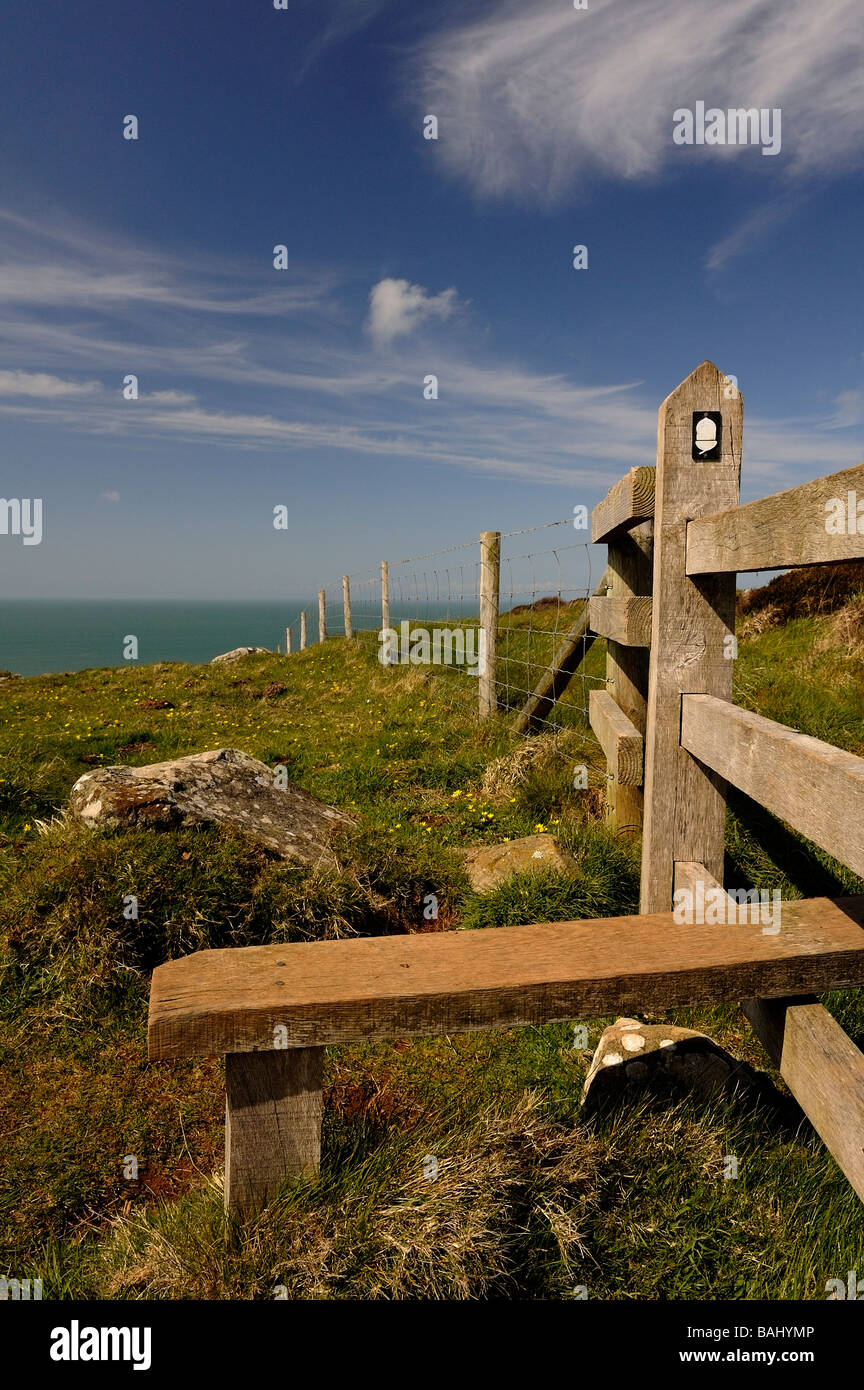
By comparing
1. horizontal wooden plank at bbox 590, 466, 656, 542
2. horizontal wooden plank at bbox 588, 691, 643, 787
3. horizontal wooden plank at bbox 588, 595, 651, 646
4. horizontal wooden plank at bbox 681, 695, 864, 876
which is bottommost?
horizontal wooden plank at bbox 588, 691, 643, 787

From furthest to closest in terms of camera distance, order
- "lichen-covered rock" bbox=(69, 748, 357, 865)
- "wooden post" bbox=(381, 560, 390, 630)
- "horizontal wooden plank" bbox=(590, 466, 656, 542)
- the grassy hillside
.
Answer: "wooden post" bbox=(381, 560, 390, 630) < "lichen-covered rock" bbox=(69, 748, 357, 865) < "horizontal wooden plank" bbox=(590, 466, 656, 542) < the grassy hillside

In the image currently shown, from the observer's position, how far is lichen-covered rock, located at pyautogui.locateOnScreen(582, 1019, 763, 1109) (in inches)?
102

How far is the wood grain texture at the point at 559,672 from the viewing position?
18.1 ft

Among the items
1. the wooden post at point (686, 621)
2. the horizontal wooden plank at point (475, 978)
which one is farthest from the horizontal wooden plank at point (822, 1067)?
the wooden post at point (686, 621)

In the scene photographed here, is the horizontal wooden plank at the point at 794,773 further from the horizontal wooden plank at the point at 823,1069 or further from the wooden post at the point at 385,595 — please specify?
the wooden post at the point at 385,595

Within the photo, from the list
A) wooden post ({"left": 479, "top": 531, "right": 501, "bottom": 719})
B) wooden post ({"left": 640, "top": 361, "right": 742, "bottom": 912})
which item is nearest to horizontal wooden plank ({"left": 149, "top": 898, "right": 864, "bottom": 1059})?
wooden post ({"left": 640, "top": 361, "right": 742, "bottom": 912})

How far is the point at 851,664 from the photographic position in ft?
20.0

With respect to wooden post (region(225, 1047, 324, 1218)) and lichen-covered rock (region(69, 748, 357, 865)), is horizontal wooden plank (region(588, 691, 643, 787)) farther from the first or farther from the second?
wooden post (region(225, 1047, 324, 1218))

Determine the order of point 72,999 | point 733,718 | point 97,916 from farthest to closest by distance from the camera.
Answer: point 97,916
point 72,999
point 733,718

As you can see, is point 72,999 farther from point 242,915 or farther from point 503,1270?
point 503,1270

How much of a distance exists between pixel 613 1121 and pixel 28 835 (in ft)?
14.3

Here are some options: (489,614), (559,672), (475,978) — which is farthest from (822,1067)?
(489,614)

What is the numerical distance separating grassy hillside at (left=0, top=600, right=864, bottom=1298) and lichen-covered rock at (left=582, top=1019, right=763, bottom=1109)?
0.10 m
